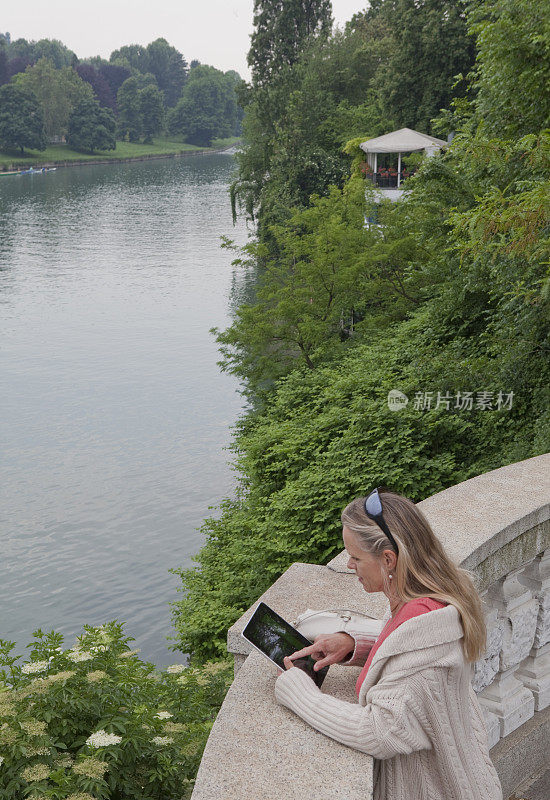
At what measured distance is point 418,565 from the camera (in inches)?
90.1

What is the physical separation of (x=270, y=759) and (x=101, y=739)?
0.97 meters

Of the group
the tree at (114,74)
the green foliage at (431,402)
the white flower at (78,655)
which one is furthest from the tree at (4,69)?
the white flower at (78,655)

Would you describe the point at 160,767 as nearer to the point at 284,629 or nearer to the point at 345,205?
the point at 284,629

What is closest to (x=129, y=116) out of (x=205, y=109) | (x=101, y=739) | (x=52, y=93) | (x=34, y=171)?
(x=52, y=93)

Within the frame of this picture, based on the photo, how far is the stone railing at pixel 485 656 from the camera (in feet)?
7.17

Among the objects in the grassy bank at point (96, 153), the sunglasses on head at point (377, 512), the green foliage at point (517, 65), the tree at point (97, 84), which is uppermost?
the tree at point (97, 84)

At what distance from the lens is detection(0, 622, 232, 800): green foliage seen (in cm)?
284

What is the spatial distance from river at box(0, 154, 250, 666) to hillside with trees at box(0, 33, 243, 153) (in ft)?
235

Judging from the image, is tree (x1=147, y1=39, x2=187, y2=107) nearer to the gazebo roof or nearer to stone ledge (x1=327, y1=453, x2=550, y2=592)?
the gazebo roof

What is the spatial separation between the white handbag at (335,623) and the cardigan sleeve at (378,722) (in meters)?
0.39

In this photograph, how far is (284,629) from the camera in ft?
8.63

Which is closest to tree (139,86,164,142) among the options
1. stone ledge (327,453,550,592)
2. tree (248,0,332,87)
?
tree (248,0,332,87)

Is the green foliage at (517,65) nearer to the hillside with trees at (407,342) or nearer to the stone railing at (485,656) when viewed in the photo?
the hillside with trees at (407,342)

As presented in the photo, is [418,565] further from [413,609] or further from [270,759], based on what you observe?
[270,759]
